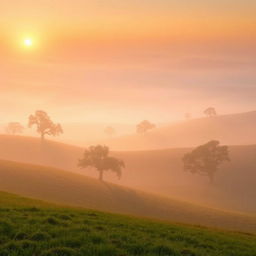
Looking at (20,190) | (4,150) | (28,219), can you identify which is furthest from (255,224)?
(4,150)

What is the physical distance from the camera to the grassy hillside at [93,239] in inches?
531

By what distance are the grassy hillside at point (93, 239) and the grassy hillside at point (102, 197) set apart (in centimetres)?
4736

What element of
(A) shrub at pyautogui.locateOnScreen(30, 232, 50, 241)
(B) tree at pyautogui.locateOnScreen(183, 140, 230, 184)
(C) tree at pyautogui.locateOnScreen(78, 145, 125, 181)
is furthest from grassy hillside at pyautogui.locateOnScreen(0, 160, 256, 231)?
(A) shrub at pyautogui.locateOnScreen(30, 232, 50, 241)

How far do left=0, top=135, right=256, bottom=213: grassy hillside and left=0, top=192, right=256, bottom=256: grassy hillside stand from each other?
9037cm

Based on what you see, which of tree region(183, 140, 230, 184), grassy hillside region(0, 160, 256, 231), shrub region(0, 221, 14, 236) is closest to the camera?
shrub region(0, 221, 14, 236)

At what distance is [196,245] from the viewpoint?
17297 mm

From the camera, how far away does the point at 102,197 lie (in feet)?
260

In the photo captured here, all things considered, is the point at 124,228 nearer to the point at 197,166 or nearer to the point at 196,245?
the point at 196,245

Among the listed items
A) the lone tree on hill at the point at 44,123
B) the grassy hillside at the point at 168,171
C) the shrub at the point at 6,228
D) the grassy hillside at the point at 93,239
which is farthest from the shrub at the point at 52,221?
the lone tree on hill at the point at 44,123

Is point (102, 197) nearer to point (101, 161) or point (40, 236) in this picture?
point (101, 161)

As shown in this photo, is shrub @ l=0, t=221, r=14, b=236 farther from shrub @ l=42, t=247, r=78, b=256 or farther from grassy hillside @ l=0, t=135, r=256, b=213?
grassy hillside @ l=0, t=135, r=256, b=213

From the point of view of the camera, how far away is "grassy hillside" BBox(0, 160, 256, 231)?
2714 inches

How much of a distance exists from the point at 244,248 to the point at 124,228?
20.4ft

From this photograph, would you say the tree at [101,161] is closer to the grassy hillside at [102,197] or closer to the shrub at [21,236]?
the grassy hillside at [102,197]
